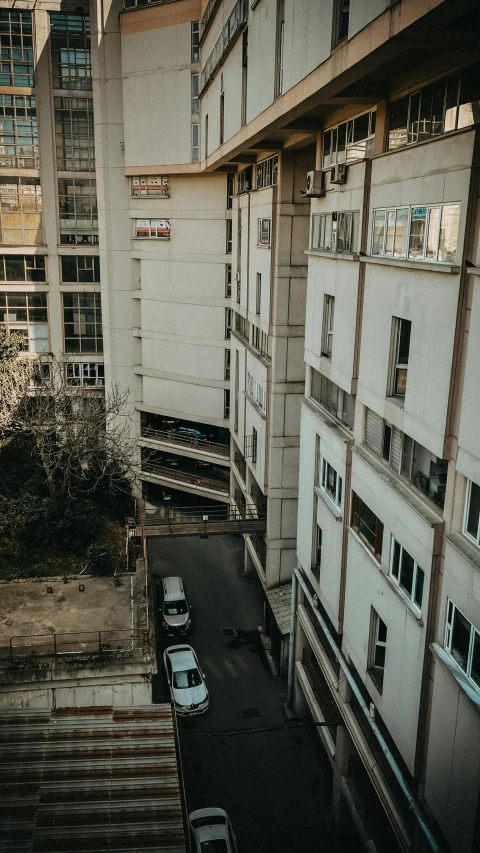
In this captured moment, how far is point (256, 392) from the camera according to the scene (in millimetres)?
26922

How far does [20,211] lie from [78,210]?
10.3 feet

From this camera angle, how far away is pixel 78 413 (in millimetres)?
29875

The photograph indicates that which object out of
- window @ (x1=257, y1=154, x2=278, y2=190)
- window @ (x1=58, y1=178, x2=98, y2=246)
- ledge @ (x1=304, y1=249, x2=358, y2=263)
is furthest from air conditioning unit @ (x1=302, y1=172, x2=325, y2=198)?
window @ (x1=58, y1=178, x2=98, y2=246)

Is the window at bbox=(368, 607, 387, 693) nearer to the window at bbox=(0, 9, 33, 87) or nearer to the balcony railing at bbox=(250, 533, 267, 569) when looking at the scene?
the balcony railing at bbox=(250, 533, 267, 569)

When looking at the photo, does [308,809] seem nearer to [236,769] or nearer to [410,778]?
[236,769]

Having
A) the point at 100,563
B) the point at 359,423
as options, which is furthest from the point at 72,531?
the point at 359,423

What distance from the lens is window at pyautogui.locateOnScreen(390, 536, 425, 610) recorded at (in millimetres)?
12422

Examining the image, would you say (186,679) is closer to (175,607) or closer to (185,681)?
(185,681)

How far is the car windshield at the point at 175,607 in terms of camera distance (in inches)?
1097

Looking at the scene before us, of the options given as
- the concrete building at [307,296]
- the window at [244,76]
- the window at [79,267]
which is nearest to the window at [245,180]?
the concrete building at [307,296]

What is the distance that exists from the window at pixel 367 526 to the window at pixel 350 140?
7801mm

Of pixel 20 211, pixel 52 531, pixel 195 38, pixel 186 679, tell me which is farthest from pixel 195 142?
pixel 186 679

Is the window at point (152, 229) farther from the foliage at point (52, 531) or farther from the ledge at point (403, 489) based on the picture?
the ledge at point (403, 489)

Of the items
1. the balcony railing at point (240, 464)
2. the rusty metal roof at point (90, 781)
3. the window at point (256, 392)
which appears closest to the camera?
the rusty metal roof at point (90, 781)
